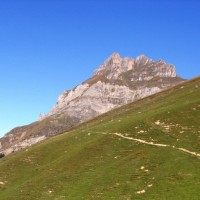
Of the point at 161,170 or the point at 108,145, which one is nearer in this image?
the point at 161,170

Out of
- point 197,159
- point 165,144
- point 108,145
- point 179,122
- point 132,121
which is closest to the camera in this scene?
point 197,159

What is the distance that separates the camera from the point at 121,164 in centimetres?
4388

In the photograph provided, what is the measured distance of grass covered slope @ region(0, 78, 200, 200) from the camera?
122 feet

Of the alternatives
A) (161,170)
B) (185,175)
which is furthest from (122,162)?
(185,175)

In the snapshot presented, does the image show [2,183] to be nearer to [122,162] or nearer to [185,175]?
[122,162]

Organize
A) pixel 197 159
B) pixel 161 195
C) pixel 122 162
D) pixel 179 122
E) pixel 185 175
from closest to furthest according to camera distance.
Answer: pixel 161 195, pixel 185 175, pixel 197 159, pixel 122 162, pixel 179 122

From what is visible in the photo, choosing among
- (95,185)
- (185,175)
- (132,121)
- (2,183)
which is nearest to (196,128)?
(132,121)

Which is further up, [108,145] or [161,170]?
[108,145]

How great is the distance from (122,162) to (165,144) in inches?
255

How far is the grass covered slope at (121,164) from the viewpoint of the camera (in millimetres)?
37156

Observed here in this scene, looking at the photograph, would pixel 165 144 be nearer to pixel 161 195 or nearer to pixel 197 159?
pixel 197 159

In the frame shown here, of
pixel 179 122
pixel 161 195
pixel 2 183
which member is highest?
pixel 179 122

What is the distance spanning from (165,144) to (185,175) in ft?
33.3

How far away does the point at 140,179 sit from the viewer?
3869 cm
